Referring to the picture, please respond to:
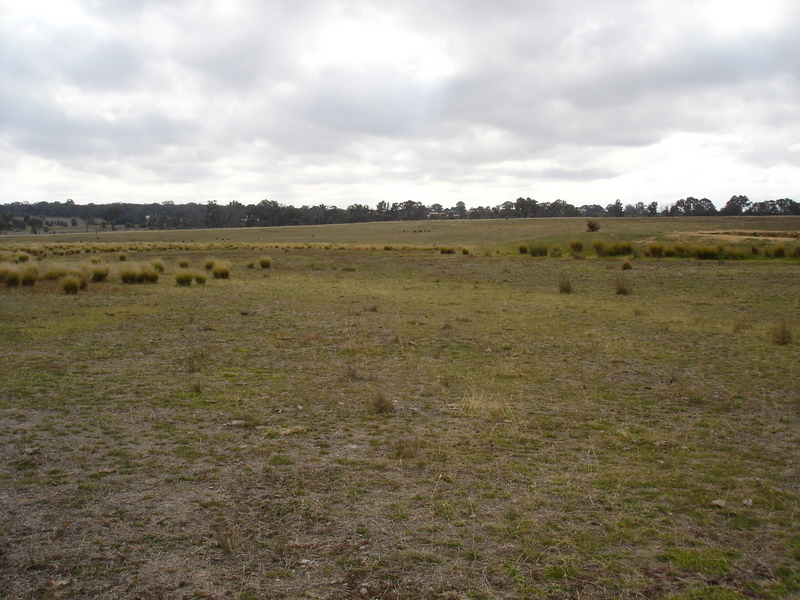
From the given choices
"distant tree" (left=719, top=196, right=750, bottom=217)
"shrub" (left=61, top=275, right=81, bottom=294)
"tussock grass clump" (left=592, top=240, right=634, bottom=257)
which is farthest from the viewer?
"distant tree" (left=719, top=196, right=750, bottom=217)

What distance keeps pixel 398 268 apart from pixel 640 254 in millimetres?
15912

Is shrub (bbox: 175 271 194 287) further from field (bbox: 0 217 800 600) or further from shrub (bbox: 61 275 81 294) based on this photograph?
field (bbox: 0 217 800 600)

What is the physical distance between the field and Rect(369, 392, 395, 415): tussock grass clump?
0.13ft

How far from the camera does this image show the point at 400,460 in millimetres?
5605

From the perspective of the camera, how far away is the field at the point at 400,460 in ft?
12.4

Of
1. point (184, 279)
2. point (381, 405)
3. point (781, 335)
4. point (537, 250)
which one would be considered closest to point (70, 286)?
point (184, 279)

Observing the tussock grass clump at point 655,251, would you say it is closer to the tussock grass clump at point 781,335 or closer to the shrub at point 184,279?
the tussock grass clump at point 781,335

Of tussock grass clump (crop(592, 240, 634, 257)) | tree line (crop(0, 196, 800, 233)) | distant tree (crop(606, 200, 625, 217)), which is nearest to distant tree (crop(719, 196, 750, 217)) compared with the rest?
tree line (crop(0, 196, 800, 233))

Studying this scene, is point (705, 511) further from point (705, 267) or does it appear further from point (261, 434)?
point (705, 267)

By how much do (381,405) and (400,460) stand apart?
1.64 metres

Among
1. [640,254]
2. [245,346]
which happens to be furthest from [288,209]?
[245,346]

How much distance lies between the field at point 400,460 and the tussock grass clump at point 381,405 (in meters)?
0.04

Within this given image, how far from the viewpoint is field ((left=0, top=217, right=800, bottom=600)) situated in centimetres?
379

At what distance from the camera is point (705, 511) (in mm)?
4574
